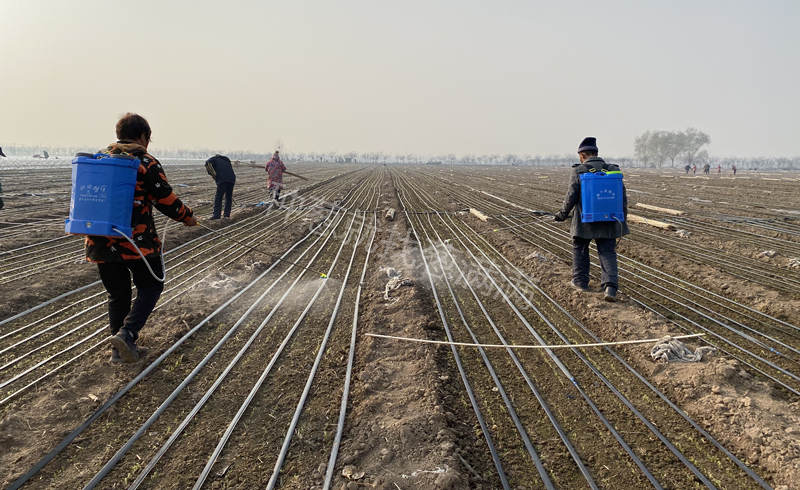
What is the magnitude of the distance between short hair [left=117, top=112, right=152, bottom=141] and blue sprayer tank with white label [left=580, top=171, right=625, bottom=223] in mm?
4616

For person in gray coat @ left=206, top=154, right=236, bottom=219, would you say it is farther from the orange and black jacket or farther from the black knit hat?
the black knit hat

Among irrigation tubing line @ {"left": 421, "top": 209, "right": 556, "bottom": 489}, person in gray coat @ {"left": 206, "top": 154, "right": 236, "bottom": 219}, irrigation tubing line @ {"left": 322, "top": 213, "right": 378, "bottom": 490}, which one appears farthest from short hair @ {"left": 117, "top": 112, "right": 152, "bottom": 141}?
person in gray coat @ {"left": 206, "top": 154, "right": 236, "bottom": 219}

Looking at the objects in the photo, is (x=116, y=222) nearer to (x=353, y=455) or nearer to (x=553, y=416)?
(x=353, y=455)

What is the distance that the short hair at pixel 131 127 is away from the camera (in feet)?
10.0

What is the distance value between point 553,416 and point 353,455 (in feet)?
4.81

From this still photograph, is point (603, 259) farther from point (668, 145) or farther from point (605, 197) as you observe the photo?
point (668, 145)

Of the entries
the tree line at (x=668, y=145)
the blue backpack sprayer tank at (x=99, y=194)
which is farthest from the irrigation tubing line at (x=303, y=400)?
the tree line at (x=668, y=145)

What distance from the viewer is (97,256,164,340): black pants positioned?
120 inches

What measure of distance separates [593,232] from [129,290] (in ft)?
16.1

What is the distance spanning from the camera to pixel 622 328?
4.16 m

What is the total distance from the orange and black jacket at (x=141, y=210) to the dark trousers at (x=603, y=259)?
4.64 m

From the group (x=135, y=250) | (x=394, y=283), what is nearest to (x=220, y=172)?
(x=394, y=283)

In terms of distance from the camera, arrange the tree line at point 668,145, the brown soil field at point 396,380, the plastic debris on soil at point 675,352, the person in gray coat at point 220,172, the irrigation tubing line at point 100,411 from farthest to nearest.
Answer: the tree line at point 668,145 < the person in gray coat at point 220,172 < the plastic debris on soil at point 675,352 < the brown soil field at point 396,380 < the irrigation tubing line at point 100,411

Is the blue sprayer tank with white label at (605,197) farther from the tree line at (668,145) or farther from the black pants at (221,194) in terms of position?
the tree line at (668,145)
